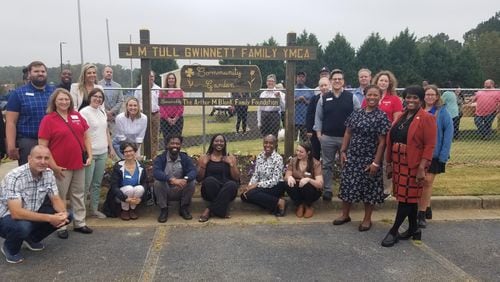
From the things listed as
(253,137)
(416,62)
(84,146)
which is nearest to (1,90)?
(253,137)

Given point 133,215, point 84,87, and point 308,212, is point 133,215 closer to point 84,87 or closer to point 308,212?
point 84,87

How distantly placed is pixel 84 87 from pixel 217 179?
2104 mm

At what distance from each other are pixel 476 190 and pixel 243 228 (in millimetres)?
3669

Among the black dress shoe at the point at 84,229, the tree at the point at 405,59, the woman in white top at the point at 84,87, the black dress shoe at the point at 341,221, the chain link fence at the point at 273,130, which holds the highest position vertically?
the tree at the point at 405,59

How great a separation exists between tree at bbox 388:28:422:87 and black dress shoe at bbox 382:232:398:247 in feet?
165

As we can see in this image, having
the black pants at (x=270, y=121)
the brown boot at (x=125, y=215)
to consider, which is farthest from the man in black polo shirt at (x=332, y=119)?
the brown boot at (x=125, y=215)

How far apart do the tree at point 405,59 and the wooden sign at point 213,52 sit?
48.5m

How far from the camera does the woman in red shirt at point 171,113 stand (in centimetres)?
717

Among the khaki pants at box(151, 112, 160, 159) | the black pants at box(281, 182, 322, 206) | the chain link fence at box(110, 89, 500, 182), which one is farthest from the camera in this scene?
the chain link fence at box(110, 89, 500, 182)

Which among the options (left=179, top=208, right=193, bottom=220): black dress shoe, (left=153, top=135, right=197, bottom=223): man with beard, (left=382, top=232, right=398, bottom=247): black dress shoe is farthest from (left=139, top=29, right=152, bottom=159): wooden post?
(left=382, top=232, right=398, bottom=247): black dress shoe

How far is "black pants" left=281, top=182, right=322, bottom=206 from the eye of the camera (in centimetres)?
557

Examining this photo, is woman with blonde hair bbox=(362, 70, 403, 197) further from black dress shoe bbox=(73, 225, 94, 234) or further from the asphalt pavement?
black dress shoe bbox=(73, 225, 94, 234)

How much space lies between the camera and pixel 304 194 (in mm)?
5625

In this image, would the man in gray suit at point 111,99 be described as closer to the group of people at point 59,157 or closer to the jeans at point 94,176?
the group of people at point 59,157
